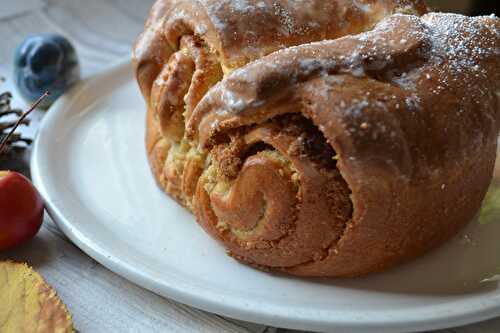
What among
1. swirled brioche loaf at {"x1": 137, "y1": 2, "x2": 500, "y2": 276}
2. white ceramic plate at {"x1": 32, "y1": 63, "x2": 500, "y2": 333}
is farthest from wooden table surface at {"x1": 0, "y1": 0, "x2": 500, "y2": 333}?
swirled brioche loaf at {"x1": 137, "y1": 2, "x2": 500, "y2": 276}

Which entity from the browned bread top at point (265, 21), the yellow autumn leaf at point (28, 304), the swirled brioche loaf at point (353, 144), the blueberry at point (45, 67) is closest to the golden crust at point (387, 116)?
the swirled brioche loaf at point (353, 144)

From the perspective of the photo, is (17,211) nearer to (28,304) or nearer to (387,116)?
(28,304)

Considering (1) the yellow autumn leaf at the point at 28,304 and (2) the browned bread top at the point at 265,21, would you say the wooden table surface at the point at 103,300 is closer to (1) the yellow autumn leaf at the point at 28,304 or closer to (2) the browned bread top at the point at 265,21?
(1) the yellow autumn leaf at the point at 28,304

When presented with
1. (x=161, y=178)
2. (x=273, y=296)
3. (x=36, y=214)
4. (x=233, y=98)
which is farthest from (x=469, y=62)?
(x=36, y=214)

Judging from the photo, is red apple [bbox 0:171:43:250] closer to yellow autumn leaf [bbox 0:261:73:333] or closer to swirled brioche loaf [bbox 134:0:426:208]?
yellow autumn leaf [bbox 0:261:73:333]

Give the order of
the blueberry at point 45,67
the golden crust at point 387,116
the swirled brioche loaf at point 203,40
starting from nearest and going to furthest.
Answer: the golden crust at point 387,116, the swirled brioche loaf at point 203,40, the blueberry at point 45,67

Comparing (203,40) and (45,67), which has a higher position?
(203,40)

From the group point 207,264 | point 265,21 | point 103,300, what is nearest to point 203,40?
point 265,21
